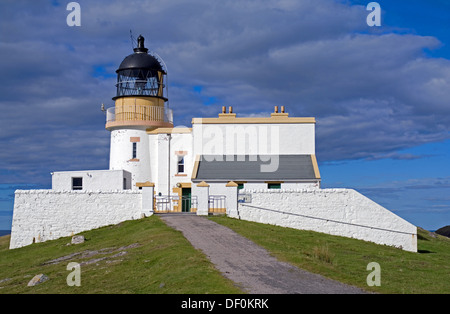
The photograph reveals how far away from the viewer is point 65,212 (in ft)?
96.2

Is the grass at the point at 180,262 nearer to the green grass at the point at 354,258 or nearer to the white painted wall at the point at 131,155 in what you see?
the green grass at the point at 354,258

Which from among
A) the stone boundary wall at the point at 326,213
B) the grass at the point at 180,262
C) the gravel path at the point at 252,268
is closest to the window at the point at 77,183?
the grass at the point at 180,262

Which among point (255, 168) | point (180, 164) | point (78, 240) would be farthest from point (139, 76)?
point (78, 240)

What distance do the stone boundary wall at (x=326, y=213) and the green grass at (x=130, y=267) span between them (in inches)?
213

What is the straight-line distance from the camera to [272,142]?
35.0m

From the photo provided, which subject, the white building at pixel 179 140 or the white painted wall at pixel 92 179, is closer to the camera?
the white painted wall at pixel 92 179

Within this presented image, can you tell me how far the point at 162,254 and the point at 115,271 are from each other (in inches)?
62.2

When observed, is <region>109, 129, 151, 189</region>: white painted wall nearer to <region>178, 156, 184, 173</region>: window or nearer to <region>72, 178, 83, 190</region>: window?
<region>178, 156, 184, 173</region>: window

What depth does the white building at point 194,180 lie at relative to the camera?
92.2 feet

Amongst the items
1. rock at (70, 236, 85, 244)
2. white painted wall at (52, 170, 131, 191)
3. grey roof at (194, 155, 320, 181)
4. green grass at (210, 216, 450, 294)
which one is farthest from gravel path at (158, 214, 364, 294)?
white painted wall at (52, 170, 131, 191)


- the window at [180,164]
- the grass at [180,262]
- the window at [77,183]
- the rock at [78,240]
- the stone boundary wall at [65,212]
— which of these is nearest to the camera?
the grass at [180,262]
